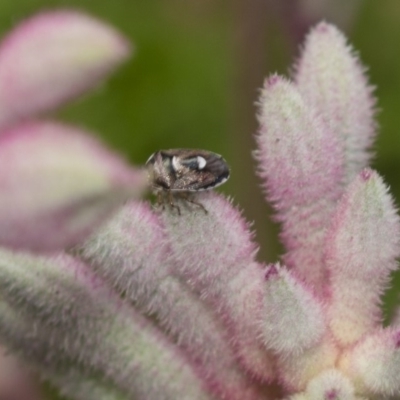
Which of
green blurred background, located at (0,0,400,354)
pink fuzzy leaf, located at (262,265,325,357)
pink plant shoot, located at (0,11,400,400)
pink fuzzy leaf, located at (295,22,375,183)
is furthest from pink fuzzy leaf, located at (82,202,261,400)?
green blurred background, located at (0,0,400,354)

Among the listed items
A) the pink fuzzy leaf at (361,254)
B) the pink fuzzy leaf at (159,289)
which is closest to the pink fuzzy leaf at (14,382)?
the pink fuzzy leaf at (159,289)

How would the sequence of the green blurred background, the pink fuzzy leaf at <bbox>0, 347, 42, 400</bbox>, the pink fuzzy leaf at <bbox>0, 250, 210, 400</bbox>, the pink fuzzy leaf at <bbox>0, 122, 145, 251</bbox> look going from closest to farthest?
the pink fuzzy leaf at <bbox>0, 122, 145, 251</bbox> < the pink fuzzy leaf at <bbox>0, 250, 210, 400</bbox> < the pink fuzzy leaf at <bbox>0, 347, 42, 400</bbox> < the green blurred background

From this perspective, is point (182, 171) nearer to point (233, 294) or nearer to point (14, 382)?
point (233, 294)

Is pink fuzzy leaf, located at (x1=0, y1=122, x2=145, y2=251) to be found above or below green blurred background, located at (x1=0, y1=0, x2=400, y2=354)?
above

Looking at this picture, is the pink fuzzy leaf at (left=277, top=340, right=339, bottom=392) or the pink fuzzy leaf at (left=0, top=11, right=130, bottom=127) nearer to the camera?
the pink fuzzy leaf at (left=0, top=11, right=130, bottom=127)

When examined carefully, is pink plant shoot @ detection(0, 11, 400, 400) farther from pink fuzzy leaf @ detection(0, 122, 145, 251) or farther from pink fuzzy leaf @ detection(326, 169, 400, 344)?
pink fuzzy leaf @ detection(0, 122, 145, 251)

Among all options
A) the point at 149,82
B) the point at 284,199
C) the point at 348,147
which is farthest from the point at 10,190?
the point at 149,82

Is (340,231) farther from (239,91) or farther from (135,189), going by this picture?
(239,91)
